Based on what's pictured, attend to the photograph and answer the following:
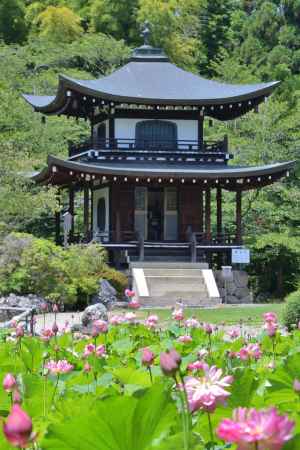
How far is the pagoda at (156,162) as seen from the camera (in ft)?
79.8

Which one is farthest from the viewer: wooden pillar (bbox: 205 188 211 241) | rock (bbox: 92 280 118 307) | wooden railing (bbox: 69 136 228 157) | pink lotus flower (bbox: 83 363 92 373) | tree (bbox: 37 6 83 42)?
tree (bbox: 37 6 83 42)

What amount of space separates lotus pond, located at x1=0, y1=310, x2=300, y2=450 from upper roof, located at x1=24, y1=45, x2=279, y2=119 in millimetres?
20512

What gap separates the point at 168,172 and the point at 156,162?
6.84ft

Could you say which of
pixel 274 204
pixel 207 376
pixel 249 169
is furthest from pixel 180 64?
pixel 207 376

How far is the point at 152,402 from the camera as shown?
1.64 metres

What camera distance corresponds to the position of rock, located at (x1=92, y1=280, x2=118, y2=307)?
20.3m

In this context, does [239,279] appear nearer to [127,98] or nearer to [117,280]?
[117,280]

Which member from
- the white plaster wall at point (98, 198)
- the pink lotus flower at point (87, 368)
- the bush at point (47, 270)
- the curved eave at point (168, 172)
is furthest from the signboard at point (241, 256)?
the pink lotus flower at point (87, 368)

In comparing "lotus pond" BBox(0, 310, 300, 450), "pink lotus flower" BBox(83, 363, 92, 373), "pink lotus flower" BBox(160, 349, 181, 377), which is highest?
"pink lotus flower" BBox(160, 349, 181, 377)

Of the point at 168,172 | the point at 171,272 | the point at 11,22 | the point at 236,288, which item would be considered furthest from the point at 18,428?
the point at 11,22

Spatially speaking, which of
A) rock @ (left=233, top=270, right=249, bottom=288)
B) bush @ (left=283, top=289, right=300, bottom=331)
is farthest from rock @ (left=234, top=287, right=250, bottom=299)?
bush @ (left=283, top=289, right=300, bottom=331)

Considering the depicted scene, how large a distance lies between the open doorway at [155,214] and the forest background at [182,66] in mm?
3210

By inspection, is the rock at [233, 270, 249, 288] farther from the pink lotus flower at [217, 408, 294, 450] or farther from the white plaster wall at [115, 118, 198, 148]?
the pink lotus flower at [217, 408, 294, 450]

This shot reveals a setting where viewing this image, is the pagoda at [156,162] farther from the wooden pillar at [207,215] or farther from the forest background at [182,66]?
the forest background at [182,66]
